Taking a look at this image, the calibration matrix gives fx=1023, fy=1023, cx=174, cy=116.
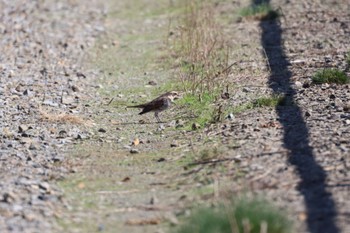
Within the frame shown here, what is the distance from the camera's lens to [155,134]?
10.3 meters

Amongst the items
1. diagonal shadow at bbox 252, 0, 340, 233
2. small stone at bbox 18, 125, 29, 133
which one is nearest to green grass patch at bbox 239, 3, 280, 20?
diagonal shadow at bbox 252, 0, 340, 233

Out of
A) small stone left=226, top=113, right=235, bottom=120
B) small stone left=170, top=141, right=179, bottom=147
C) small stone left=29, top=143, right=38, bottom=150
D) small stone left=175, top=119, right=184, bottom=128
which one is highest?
small stone left=226, top=113, right=235, bottom=120

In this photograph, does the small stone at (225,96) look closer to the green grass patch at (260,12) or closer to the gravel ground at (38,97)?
the gravel ground at (38,97)

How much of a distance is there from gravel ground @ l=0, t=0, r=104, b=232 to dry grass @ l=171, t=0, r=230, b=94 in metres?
1.29

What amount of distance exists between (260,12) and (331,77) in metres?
6.14

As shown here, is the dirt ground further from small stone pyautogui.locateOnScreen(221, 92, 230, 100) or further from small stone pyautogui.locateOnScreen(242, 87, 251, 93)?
small stone pyautogui.locateOnScreen(221, 92, 230, 100)

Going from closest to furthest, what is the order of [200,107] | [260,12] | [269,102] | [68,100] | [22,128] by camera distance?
1. [22,128]
2. [269,102]
3. [200,107]
4. [68,100]
5. [260,12]

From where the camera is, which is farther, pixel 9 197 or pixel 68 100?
pixel 68 100

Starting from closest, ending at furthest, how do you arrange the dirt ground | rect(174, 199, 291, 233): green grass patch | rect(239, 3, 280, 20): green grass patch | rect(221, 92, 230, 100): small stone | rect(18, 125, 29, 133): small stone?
rect(174, 199, 291, 233): green grass patch → the dirt ground → rect(18, 125, 29, 133): small stone → rect(221, 92, 230, 100): small stone → rect(239, 3, 280, 20): green grass patch

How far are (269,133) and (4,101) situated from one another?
3.85 meters

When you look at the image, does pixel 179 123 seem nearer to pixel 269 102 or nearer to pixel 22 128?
pixel 269 102

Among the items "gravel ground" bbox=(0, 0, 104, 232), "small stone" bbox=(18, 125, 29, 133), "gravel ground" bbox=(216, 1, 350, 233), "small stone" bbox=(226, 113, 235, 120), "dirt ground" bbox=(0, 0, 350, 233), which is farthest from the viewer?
"small stone" bbox=(18, 125, 29, 133)

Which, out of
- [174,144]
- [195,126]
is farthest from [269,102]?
[174,144]

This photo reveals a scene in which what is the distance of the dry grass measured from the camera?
12.0m
